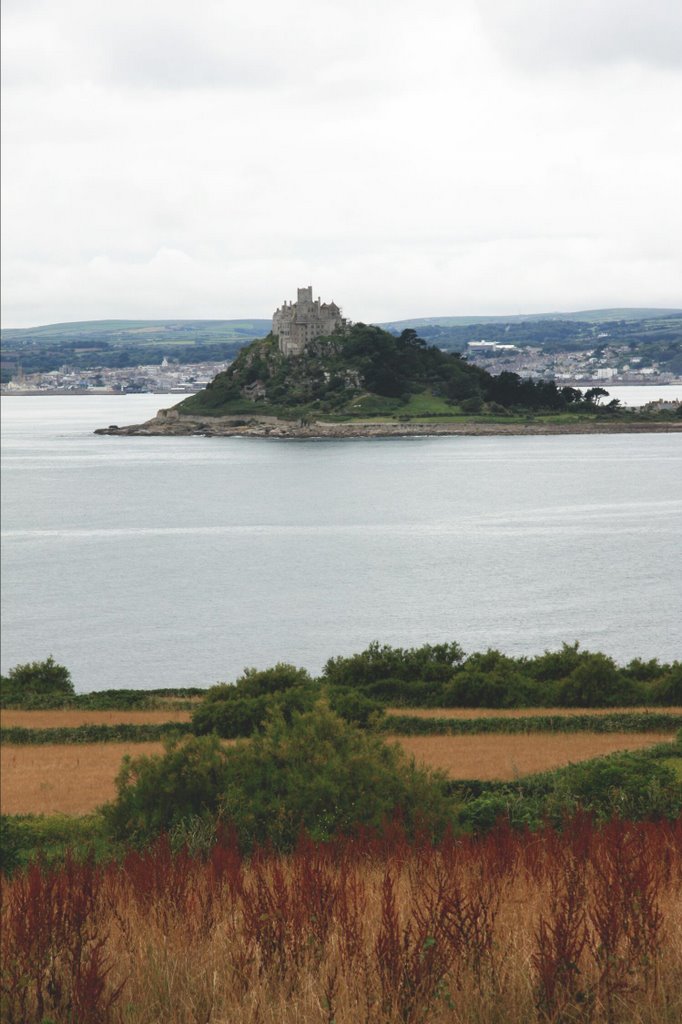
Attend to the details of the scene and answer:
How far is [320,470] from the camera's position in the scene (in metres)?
122

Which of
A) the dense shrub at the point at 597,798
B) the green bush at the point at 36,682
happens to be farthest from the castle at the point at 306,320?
the dense shrub at the point at 597,798

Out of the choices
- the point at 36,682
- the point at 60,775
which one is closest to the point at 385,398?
the point at 36,682

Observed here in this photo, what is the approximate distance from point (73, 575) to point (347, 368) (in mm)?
107136

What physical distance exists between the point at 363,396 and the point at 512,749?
144469 millimetres

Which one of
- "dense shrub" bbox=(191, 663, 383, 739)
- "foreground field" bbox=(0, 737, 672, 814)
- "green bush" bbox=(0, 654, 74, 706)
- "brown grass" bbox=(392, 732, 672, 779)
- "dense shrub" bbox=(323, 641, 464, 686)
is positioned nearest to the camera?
"foreground field" bbox=(0, 737, 672, 814)

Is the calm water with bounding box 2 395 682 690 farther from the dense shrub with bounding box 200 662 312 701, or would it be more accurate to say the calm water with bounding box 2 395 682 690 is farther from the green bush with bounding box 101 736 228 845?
the green bush with bounding box 101 736 228 845

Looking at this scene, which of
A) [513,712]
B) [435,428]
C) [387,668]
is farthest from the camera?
[435,428]

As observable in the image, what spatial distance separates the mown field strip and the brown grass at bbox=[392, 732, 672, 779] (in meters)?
1.68

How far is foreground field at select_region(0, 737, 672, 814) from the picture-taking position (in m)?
19.8

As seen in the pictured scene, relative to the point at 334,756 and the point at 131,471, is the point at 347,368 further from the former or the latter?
the point at 334,756

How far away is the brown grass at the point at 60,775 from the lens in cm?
1948

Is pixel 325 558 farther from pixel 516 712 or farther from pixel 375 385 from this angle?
pixel 375 385

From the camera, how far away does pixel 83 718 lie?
93.9 ft

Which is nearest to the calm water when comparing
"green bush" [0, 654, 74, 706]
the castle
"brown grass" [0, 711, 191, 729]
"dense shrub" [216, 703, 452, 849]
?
"green bush" [0, 654, 74, 706]
